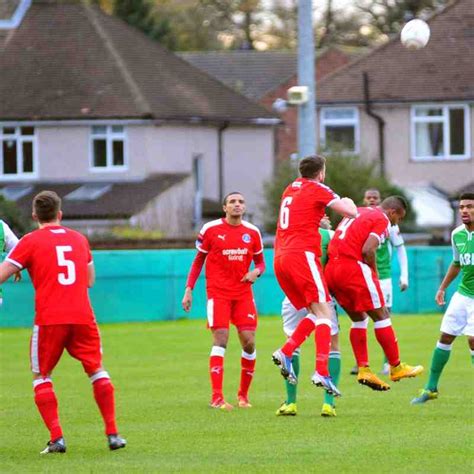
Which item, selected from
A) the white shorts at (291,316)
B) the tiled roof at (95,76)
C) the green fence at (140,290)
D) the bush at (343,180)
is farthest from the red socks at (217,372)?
the tiled roof at (95,76)

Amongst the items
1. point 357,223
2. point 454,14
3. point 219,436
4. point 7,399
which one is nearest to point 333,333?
point 357,223

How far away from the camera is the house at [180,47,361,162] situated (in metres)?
69.8

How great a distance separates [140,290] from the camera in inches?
1212

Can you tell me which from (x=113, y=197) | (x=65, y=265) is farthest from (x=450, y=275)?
(x=113, y=197)

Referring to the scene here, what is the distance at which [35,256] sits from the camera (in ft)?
39.0

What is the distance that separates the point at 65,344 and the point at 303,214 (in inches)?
113

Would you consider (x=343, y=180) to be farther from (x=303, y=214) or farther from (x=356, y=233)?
A: (x=303, y=214)

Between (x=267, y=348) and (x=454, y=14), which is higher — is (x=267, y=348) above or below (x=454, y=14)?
below

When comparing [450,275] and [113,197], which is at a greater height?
[113,197]

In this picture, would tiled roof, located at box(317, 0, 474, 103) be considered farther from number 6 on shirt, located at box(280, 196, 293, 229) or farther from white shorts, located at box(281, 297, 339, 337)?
number 6 on shirt, located at box(280, 196, 293, 229)

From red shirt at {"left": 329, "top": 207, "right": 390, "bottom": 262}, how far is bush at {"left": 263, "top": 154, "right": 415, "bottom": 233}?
29.9m

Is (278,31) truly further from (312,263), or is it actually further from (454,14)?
(312,263)

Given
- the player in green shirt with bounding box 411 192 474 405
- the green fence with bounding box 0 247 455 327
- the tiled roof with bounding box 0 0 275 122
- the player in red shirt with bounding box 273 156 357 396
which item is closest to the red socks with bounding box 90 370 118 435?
the player in red shirt with bounding box 273 156 357 396

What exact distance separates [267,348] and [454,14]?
3727 centimetres
